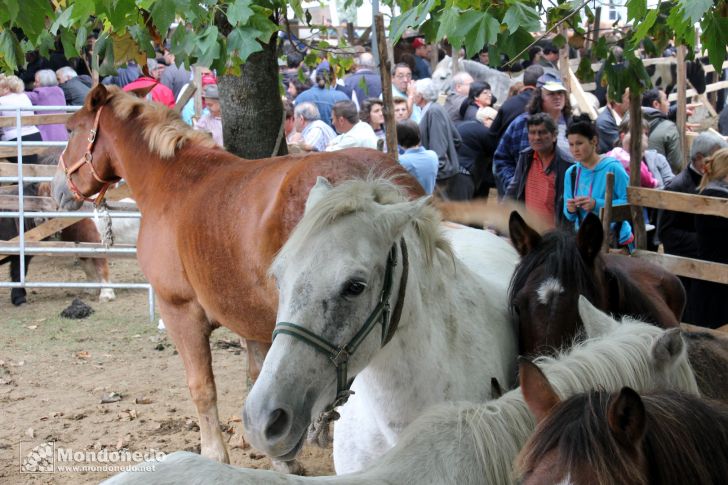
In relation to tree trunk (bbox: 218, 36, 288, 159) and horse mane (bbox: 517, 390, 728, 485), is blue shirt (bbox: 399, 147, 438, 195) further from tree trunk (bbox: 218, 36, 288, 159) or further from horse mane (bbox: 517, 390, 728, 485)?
horse mane (bbox: 517, 390, 728, 485)

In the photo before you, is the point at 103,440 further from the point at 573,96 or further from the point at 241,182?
the point at 573,96

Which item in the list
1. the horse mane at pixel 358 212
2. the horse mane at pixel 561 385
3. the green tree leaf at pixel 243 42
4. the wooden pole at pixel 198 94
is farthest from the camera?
the wooden pole at pixel 198 94

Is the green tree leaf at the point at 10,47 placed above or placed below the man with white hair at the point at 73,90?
above

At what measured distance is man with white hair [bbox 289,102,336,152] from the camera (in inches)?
365

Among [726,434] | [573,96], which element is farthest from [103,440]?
[573,96]

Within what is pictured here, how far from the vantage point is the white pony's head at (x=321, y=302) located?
235 centimetres

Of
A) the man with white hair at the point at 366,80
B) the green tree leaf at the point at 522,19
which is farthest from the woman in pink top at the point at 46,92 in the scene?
the green tree leaf at the point at 522,19

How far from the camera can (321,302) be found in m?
2.46

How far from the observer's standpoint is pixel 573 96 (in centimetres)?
1225

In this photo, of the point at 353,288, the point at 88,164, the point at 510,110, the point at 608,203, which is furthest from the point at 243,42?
the point at 510,110

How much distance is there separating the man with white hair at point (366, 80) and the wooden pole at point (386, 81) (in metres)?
6.46

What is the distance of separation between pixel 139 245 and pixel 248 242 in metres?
1.22

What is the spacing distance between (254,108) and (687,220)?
356 centimetres

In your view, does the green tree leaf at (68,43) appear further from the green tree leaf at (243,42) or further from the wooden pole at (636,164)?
the wooden pole at (636,164)
